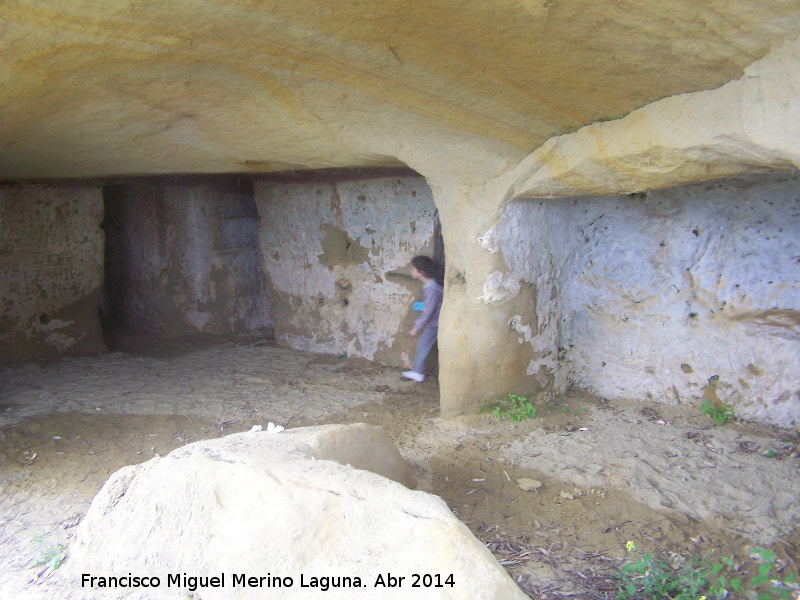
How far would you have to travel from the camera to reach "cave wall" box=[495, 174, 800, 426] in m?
3.93

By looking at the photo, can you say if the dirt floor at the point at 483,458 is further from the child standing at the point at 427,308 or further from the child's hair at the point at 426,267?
the child's hair at the point at 426,267

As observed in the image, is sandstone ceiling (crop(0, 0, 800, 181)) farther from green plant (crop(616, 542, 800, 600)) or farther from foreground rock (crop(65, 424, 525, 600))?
green plant (crop(616, 542, 800, 600))

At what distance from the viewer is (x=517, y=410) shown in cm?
439

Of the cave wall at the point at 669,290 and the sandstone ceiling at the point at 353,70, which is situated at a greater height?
the sandstone ceiling at the point at 353,70

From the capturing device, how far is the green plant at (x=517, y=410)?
435 centimetres

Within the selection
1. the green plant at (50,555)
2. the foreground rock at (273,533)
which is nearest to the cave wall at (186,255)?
the green plant at (50,555)

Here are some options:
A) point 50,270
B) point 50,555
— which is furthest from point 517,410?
point 50,270

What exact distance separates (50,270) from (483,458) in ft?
15.4

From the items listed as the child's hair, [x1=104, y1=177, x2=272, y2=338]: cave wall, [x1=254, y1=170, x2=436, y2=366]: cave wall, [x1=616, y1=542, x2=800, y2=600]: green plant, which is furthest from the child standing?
[x1=104, y1=177, x2=272, y2=338]: cave wall

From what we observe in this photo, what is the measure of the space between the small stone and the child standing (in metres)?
1.70

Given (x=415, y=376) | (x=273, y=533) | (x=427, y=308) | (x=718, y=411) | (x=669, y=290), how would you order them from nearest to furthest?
(x=273, y=533) < (x=718, y=411) < (x=669, y=290) < (x=427, y=308) < (x=415, y=376)

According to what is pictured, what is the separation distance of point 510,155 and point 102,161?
307 cm

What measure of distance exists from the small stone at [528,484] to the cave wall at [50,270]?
481cm

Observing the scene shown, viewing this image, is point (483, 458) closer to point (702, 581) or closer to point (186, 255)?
point (702, 581)
